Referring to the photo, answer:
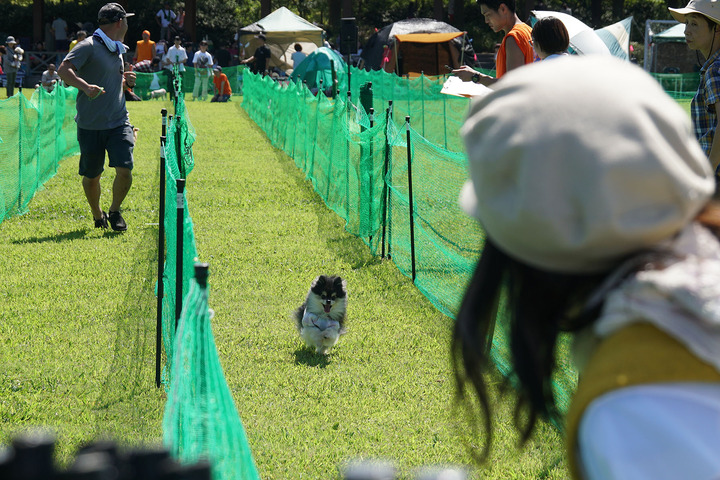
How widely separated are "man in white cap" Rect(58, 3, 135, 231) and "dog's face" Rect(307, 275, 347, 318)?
3.72m

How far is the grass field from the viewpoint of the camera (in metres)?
4.36

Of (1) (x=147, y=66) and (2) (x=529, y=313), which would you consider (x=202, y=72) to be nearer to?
(1) (x=147, y=66)

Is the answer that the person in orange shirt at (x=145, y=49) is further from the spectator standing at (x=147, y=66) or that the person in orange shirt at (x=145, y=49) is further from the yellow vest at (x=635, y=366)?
the yellow vest at (x=635, y=366)

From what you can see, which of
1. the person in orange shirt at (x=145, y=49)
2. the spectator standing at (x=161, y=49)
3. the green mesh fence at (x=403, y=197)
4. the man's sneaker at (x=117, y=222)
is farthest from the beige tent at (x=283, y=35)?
the man's sneaker at (x=117, y=222)

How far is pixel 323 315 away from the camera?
571cm

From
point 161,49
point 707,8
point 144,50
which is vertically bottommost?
point 707,8

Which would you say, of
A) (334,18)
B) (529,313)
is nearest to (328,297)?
(529,313)

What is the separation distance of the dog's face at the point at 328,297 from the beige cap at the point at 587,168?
4.69 m

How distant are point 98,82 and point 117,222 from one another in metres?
1.58

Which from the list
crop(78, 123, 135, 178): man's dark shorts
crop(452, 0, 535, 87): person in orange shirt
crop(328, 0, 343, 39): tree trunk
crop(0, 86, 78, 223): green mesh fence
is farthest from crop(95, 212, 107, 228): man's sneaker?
crop(328, 0, 343, 39): tree trunk

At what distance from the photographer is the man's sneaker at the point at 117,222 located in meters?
9.27

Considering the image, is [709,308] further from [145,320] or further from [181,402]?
[145,320]

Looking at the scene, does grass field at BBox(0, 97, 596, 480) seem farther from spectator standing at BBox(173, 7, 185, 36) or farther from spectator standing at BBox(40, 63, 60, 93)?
spectator standing at BBox(173, 7, 185, 36)

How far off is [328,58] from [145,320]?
23.6m
